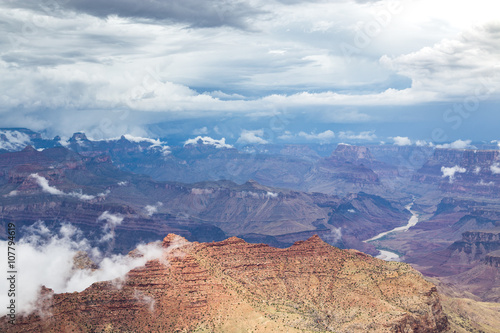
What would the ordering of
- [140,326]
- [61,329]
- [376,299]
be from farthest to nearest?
[376,299], [140,326], [61,329]

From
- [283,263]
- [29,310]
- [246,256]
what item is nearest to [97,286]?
[29,310]

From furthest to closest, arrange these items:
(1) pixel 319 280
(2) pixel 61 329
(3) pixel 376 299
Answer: (1) pixel 319 280, (3) pixel 376 299, (2) pixel 61 329

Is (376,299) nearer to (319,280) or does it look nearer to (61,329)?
(319,280)

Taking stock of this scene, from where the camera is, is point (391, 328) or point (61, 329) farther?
point (391, 328)

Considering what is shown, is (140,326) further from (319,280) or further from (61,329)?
(319,280)

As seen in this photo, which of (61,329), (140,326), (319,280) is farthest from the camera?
(319,280)

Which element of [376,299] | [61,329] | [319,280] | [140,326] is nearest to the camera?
[61,329]

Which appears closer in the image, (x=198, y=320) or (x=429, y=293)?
(x=198, y=320)

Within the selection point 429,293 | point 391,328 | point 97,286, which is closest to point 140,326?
point 97,286
